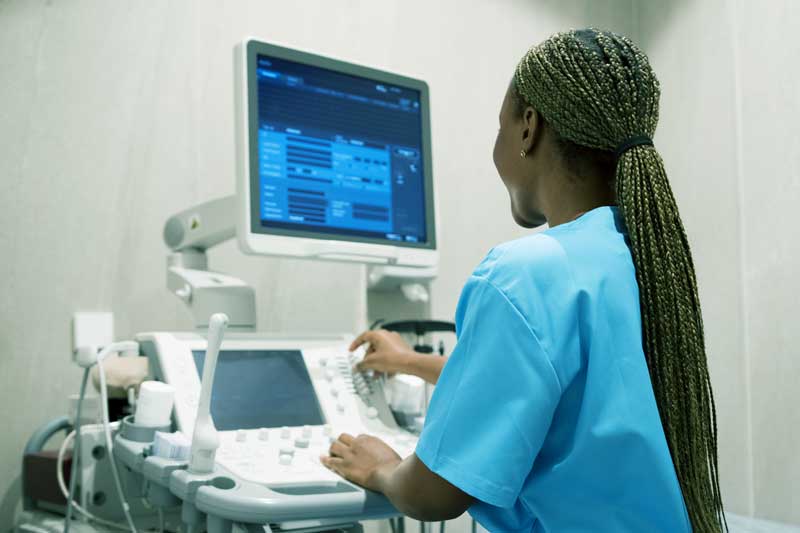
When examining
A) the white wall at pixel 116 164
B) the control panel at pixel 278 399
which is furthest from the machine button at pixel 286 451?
the white wall at pixel 116 164

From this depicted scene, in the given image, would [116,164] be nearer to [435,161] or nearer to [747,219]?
[435,161]

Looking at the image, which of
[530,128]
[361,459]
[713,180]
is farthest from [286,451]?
[713,180]

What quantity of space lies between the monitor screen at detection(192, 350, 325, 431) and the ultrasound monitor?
0.20m

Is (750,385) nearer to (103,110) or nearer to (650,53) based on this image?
(650,53)

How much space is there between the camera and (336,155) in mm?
1551

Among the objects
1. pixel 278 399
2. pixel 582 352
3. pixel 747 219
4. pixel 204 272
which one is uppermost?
pixel 747 219

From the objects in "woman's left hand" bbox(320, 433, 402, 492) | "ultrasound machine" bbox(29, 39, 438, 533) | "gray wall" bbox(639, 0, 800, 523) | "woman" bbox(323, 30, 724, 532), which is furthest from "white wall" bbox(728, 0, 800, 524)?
"woman's left hand" bbox(320, 433, 402, 492)

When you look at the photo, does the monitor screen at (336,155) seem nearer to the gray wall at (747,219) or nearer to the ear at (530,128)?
the ear at (530,128)

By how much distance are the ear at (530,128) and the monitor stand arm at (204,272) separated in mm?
695

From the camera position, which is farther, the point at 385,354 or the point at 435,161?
the point at 435,161

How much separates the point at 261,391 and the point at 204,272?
0.36m

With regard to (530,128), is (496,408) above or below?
below

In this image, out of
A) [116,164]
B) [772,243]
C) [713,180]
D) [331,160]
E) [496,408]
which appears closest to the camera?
[496,408]

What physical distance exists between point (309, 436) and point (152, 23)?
110 cm
